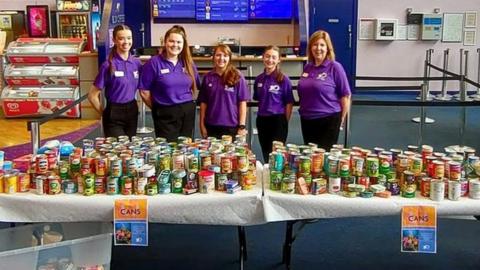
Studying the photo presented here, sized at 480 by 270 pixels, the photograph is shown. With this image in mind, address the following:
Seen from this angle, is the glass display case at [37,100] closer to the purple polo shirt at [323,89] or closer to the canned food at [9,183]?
the purple polo shirt at [323,89]

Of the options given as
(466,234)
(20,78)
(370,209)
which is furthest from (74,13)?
(370,209)

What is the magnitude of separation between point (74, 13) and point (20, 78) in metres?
2.28

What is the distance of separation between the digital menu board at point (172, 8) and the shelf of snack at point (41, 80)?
1.96 meters

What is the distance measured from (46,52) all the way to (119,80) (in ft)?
17.0

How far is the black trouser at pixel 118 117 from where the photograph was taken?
4551 mm

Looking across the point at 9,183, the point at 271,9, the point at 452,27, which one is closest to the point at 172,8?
the point at 271,9

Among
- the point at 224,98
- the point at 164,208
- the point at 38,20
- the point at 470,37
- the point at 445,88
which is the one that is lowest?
the point at 445,88

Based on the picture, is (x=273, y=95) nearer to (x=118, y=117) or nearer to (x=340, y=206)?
(x=118, y=117)

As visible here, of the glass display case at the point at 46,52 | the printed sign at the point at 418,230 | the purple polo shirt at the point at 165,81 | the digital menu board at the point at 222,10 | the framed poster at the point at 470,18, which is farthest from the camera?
the framed poster at the point at 470,18

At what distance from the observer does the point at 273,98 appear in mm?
4484

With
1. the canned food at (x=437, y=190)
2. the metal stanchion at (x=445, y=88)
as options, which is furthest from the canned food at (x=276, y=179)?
the metal stanchion at (x=445, y=88)

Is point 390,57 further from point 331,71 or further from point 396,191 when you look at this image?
point 396,191

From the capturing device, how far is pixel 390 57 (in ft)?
41.0

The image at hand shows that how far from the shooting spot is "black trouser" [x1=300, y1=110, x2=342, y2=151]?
4.39 metres
